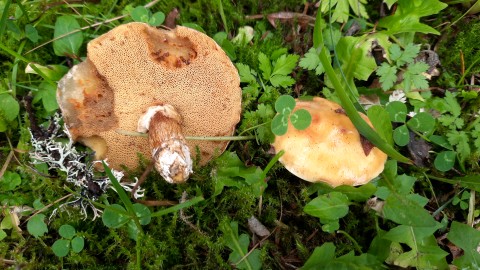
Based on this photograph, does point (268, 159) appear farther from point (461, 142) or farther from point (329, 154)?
point (461, 142)

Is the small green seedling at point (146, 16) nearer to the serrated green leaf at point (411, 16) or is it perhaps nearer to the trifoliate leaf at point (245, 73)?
the trifoliate leaf at point (245, 73)

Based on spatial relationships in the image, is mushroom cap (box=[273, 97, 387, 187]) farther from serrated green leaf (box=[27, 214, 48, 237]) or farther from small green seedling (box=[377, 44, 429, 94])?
serrated green leaf (box=[27, 214, 48, 237])

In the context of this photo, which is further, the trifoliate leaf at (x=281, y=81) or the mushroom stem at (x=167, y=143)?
the trifoliate leaf at (x=281, y=81)

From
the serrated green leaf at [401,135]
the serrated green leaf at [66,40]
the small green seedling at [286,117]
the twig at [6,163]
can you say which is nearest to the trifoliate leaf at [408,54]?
the serrated green leaf at [401,135]

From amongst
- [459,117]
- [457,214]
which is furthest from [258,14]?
[457,214]

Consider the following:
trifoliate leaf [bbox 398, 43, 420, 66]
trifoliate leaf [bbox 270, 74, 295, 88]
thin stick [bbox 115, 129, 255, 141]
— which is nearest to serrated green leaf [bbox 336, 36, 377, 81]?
trifoliate leaf [bbox 398, 43, 420, 66]

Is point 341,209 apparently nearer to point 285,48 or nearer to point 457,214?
point 457,214
